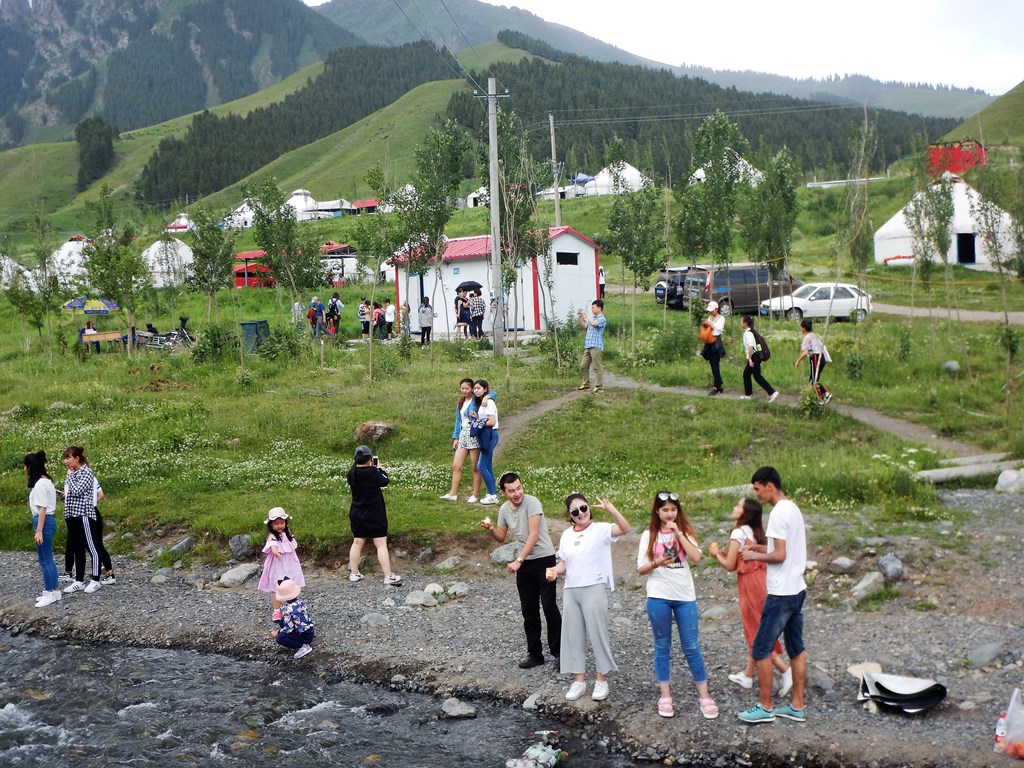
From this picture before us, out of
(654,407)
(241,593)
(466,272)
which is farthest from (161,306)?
(241,593)

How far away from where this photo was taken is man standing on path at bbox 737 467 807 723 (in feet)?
26.6

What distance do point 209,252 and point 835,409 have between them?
18.8 m

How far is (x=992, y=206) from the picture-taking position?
22.4m

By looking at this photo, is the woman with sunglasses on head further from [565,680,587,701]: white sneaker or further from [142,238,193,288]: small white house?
[142,238,193,288]: small white house

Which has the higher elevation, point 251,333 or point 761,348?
point 251,333

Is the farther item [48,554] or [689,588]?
[48,554]

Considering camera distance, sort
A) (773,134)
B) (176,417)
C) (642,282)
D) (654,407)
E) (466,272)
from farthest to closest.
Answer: (773,134)
(466,272)
(642,282)
(176,417)
(654,407)

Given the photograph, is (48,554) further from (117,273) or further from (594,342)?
(117,273)

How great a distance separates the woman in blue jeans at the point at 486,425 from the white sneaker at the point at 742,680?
20.4 feet

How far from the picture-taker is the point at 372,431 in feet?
65.7

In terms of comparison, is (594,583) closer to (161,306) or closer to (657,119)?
(161,306)

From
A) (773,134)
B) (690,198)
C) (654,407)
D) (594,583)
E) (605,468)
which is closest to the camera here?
(594,583)

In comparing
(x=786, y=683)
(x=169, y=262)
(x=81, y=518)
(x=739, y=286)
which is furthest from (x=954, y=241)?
(x=81, y=518)

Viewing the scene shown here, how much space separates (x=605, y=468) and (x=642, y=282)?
34.5 ft
